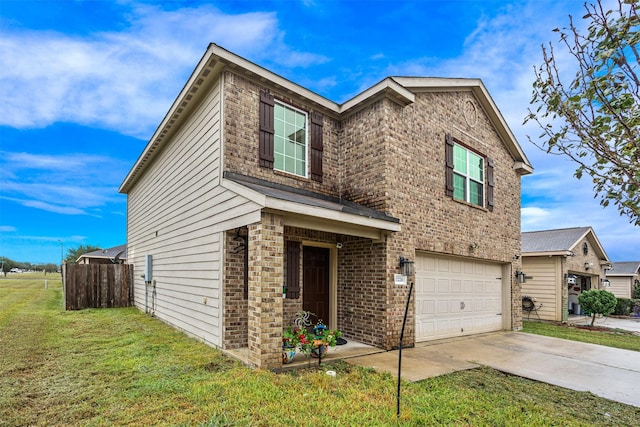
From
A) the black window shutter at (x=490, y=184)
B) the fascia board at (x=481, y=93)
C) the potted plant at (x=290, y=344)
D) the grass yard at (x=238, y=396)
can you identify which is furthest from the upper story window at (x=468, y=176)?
the potted plant at (x=290, y=344)

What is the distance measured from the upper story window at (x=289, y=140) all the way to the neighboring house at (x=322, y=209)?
1.2 inches

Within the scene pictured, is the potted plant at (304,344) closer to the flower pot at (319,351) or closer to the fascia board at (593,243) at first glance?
the flower pot at (319,351)

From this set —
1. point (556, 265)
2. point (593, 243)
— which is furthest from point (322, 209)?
point (593, 243)

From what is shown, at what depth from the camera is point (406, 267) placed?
7.32 m

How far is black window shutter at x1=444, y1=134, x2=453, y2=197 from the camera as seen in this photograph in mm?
9046

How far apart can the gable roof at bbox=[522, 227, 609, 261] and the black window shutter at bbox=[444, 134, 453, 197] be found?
849cm

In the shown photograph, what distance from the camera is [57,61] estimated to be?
37.0 ft

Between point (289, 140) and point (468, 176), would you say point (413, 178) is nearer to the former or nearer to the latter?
point (468, 176)

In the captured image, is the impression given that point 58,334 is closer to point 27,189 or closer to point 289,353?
point 289,353

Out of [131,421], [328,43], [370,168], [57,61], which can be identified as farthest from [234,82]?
[57,61]

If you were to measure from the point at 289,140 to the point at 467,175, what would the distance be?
17.7 feet

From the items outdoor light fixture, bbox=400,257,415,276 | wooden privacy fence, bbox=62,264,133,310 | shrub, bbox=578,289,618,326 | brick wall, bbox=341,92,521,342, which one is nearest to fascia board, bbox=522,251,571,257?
shrub, bbox=578,289,618,326

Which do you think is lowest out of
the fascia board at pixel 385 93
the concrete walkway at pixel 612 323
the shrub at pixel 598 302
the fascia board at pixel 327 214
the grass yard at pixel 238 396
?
the concrete walkway at pixel 612 323

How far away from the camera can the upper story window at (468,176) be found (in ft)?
31.4
